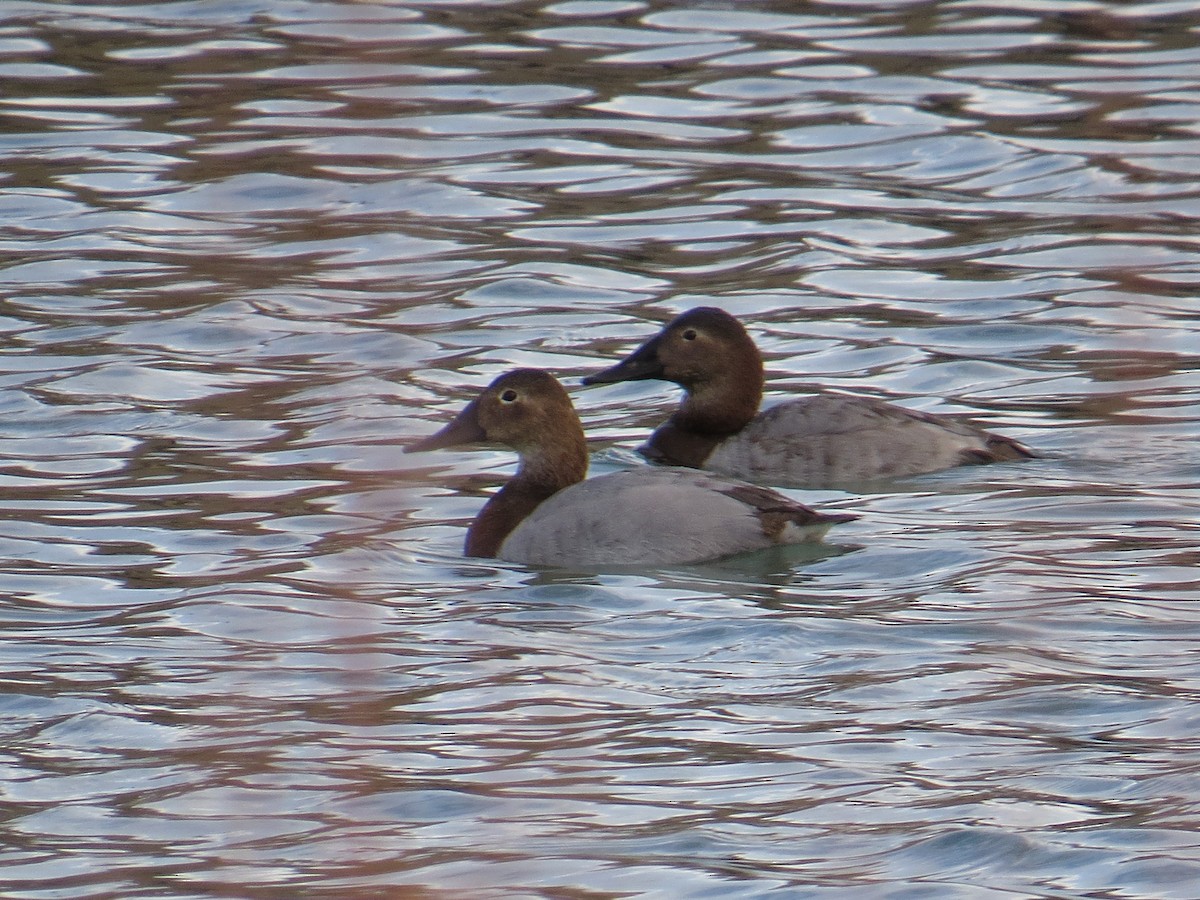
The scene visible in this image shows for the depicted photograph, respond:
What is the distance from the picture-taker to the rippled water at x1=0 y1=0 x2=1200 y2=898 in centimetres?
523

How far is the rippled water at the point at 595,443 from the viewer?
17.2ft

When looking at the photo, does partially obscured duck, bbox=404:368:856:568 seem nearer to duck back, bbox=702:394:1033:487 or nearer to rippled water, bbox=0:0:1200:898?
rippled water, bbox=0:0:1200:898

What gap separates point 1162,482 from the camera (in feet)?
28.8

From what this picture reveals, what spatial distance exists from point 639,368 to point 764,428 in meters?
0.67

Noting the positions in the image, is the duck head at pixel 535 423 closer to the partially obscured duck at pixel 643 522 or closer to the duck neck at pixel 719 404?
the partially obscured duck at pixel 643 522

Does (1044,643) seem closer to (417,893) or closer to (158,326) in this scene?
(417,893)

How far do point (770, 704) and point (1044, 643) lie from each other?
1024 mm

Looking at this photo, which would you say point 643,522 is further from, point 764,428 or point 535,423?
point 764,428

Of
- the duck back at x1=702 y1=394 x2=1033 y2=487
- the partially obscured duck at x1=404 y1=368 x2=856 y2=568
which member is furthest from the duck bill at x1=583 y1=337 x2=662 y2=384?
the partially obscured duck at x1=404 y1=368 x2=856 y2=568

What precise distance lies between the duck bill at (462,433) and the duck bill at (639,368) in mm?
1216

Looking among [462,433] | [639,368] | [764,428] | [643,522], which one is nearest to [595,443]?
[639,368]

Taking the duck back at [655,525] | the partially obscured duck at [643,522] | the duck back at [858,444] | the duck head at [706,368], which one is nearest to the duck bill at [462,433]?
the partially obscured duck at [643,522]

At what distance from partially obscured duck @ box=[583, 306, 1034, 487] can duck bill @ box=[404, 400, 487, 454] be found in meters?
1.13

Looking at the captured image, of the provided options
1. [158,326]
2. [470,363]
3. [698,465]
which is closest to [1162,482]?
[698,465]
